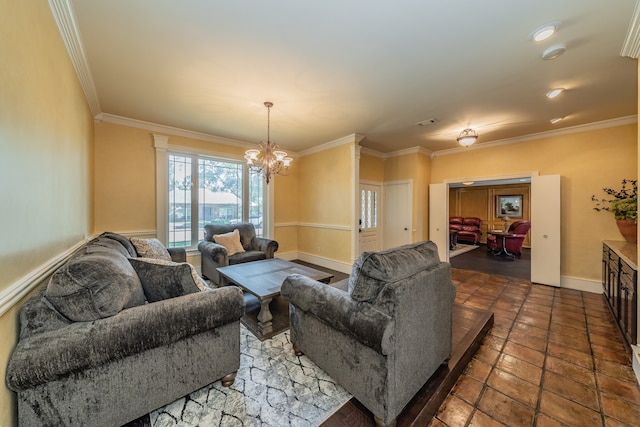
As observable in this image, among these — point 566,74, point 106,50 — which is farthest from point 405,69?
point 106,50

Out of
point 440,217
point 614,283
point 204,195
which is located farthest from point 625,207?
point 204,195

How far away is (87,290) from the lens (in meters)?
1.24

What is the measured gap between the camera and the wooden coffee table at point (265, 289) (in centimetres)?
239

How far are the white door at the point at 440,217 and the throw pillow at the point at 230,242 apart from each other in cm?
417

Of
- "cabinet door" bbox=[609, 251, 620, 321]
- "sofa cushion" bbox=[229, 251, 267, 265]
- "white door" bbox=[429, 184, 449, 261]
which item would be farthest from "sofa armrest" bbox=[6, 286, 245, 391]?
"white door" bbox=[429, 184, 449, 261]

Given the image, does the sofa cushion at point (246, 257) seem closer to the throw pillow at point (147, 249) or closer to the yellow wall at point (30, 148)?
the throw pillow at point (147, 249)

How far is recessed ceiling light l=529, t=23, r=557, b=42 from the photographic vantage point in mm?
1789

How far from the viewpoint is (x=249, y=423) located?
142cm

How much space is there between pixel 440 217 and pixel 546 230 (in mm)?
1715

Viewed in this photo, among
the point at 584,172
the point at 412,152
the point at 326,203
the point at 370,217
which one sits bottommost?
the point at 370,217

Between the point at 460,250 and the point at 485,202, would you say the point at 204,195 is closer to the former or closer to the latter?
the point at 460,250

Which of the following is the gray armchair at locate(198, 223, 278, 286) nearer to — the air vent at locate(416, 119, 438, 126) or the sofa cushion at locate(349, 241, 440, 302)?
the sofa cushion at locate(349, 241, 440, 302)

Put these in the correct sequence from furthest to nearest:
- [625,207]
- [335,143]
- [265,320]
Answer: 1. [335,143]
2. [625,207]
3. [265,320]

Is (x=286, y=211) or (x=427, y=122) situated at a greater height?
(x=427, y=122)
